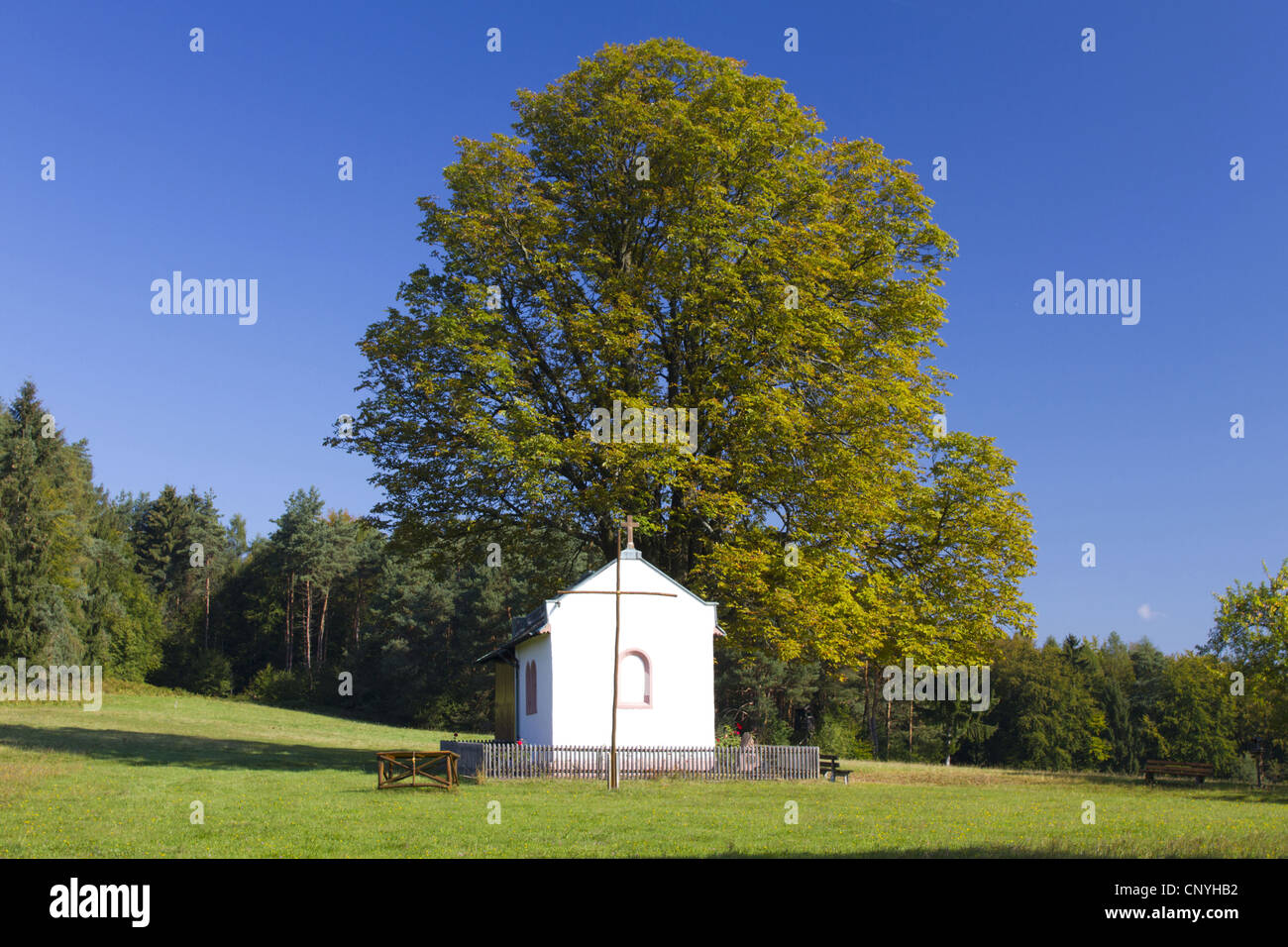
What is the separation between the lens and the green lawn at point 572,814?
41.3 ft

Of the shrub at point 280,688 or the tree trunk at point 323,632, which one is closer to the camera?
the shrub at point 280,688

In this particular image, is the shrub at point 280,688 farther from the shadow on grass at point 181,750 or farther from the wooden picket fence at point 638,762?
the wooden picket fence at point 638,762

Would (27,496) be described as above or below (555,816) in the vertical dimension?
above

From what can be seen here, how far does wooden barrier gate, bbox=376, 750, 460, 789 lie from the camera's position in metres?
21.5

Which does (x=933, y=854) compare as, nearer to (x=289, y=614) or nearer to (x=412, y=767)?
(x=412, y=767)

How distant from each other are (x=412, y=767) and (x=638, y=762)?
5.95 meters

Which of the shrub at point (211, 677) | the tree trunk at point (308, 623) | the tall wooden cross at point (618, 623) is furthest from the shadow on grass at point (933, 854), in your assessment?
the shrub at point (211, 677)

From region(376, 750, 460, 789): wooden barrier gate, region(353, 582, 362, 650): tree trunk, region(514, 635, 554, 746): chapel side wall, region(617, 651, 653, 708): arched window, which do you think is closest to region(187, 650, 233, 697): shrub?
region(353, 582, 362, 650): tree trunk

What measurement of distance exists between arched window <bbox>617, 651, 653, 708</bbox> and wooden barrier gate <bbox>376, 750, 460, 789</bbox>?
5.90m

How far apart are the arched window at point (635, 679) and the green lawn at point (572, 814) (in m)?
3.15

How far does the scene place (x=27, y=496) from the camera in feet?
192
